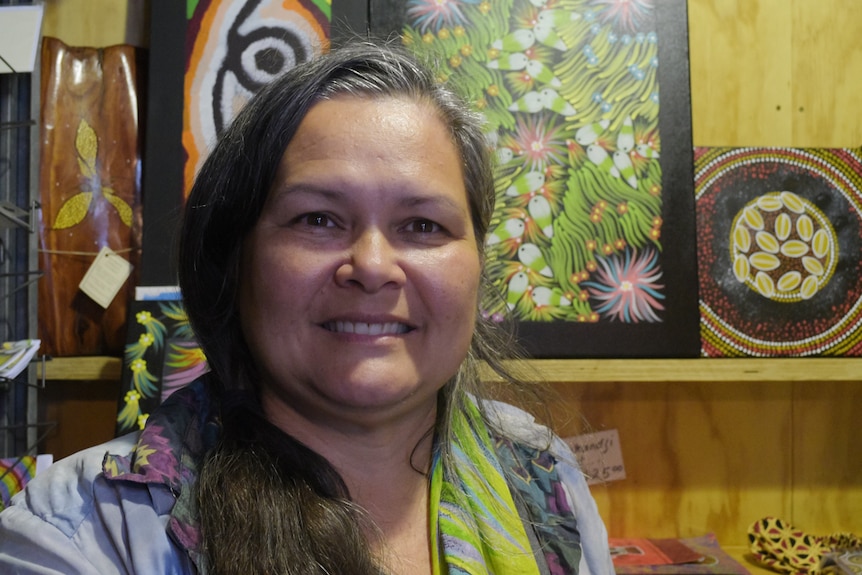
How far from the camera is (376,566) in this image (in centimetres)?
80

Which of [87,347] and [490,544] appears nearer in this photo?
[490,544]

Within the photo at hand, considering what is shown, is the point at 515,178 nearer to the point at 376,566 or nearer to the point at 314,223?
the point at 314,223

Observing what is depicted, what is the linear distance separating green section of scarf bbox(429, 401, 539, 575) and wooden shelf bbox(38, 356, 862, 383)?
0.41 metres

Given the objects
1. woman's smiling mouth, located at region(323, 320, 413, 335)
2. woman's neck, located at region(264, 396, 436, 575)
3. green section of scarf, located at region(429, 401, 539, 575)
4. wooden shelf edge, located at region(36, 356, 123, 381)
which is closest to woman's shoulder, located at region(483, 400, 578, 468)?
green section of scarf, located at region(429, 401, 539, 575)

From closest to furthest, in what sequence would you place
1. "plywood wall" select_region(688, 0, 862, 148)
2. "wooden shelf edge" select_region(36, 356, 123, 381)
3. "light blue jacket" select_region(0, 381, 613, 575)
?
"light blue jacket" select_region(0, 381, 613, 575), "wooden shelf edge" select_region(36, 356, 123, 381), "plywood wall" select_region(688, 0, 862, 148)

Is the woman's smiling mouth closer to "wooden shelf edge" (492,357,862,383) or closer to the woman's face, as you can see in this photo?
the woman's face

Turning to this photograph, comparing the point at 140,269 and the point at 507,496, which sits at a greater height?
the point at 140,269

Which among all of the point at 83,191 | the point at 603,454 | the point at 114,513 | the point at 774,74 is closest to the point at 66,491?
the point at 114,513

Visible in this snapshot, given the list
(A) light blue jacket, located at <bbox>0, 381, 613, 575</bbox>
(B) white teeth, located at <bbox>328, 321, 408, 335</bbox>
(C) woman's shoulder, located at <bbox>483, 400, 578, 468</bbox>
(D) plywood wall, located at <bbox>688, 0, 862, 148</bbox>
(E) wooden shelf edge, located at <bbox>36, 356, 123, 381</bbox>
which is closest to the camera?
(A) light blue jacket, located at <bbox>0, 381, 613, 575</bbox>

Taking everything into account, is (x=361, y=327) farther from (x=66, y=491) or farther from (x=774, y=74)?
(x=774, y=74)

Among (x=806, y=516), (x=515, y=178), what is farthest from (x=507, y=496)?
(x=806, y=516)

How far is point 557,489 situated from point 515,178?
669mm

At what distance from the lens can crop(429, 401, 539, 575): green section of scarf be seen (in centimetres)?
89

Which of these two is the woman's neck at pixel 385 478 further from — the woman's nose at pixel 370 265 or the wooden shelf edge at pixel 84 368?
the wooden shelf edge at pixel 84 368
